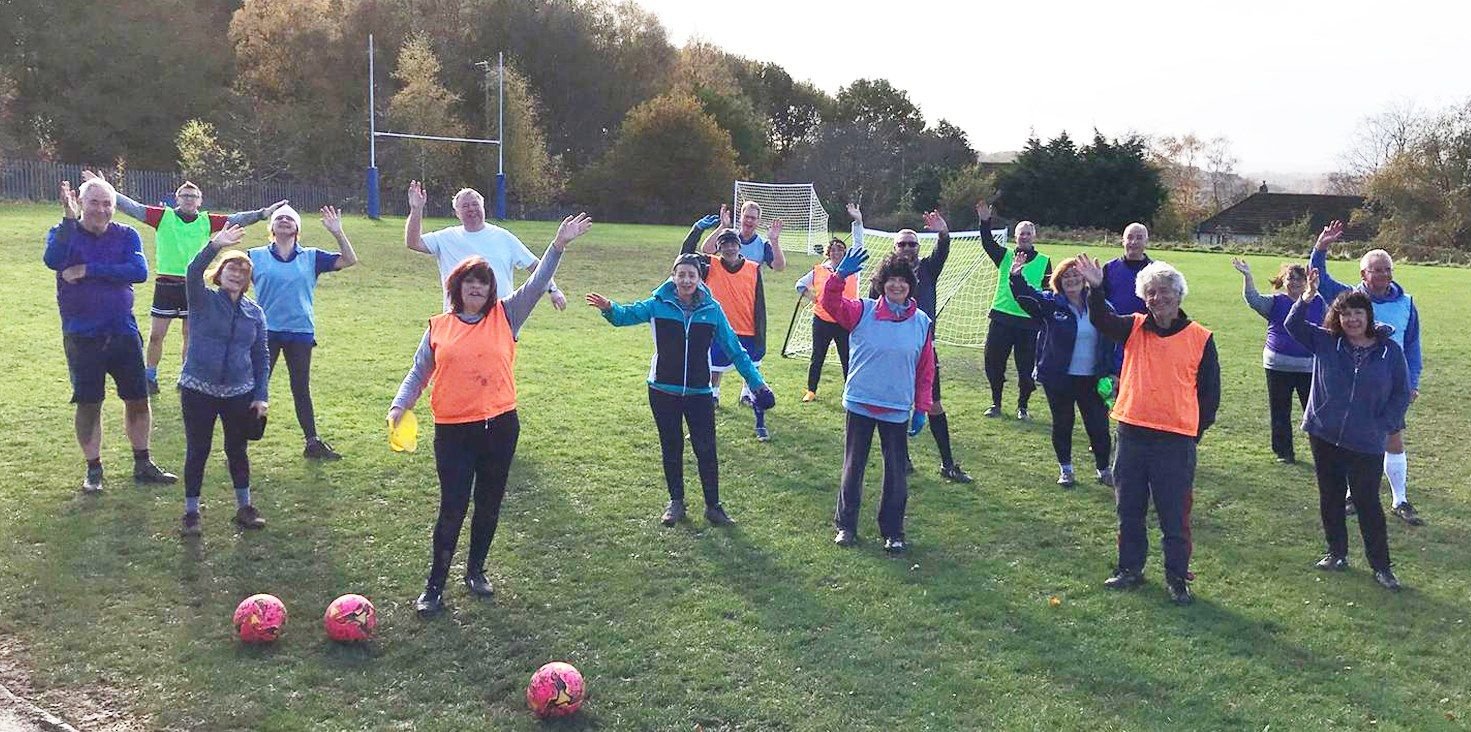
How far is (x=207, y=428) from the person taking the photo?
262 inches

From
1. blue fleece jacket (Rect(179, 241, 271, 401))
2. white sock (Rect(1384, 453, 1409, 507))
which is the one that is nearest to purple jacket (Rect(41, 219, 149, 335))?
blue fleece jacket (Rect(179, 241, 271, 401))

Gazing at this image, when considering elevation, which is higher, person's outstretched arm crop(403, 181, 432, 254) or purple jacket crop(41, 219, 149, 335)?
person's outstretched arm crop(403, 181, 432, 254)

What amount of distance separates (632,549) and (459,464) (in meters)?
1.63

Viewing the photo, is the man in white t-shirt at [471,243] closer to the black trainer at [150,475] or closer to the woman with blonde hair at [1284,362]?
the black trainer at [150,475]

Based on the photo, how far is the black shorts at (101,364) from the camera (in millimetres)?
7371

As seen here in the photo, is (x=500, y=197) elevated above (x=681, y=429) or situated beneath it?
elevated above

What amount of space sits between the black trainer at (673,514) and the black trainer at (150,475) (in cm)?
357

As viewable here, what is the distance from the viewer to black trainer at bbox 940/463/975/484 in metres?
8.81

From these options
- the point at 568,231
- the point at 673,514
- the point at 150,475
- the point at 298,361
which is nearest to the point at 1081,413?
the point at 673,514

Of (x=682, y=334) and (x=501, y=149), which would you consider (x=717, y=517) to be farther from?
(x=501, y=149)

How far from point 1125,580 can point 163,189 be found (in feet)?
148

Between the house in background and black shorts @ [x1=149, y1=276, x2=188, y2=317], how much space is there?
60.1 meters

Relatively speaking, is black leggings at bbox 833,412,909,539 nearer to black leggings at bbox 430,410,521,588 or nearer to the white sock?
black leggings at bbox 430,410,521,588

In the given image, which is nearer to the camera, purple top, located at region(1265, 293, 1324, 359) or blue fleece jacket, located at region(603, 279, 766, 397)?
blue fleece jacket, located at region(603, 279, 766, 397)
